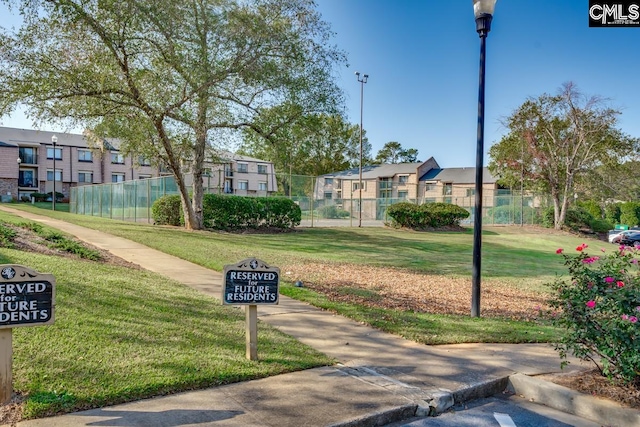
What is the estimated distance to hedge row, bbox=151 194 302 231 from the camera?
66.2 feet

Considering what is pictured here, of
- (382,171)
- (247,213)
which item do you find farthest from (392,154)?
(247,213)

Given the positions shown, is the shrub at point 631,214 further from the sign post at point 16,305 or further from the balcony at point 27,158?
the balcony at point 27,158

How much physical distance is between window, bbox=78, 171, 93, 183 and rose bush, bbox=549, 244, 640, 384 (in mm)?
55361

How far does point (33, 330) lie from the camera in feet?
15.6

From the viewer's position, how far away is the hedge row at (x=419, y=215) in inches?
1132

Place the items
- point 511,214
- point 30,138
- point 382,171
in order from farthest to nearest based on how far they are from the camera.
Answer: point 382,171, point 30,138, point 511,214

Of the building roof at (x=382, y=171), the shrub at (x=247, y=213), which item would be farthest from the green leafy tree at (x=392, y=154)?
the shrub at (x=247, y=213)

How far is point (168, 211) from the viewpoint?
69.1 ft

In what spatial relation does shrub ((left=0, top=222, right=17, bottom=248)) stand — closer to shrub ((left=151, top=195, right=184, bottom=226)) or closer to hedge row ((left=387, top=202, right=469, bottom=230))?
shrub ((left=151, top=195, right=184, bottom=226))

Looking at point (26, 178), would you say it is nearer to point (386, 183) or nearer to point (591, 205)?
point (386, 183)

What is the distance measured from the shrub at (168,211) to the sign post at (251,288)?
1678cm

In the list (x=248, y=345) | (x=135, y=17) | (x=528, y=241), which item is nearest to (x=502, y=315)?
(x=248, y=345)

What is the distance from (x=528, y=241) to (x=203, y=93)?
60.5ft

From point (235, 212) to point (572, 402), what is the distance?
17.5 metres
